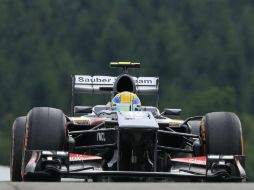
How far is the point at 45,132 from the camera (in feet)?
52.0

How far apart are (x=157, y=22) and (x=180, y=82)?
71.9ft

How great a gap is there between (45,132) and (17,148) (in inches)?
65.4

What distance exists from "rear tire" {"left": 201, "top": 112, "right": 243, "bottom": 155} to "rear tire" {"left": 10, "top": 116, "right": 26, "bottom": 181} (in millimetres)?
2663

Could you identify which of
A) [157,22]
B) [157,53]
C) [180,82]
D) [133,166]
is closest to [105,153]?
[133,166]

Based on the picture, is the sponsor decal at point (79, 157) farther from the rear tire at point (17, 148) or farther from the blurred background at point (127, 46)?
the blurred background at point (127, 46)

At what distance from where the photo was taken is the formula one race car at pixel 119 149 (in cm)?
1554

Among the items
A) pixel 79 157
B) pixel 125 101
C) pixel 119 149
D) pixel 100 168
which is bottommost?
pixel 100 168

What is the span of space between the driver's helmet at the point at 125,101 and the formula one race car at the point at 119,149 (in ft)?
2.16

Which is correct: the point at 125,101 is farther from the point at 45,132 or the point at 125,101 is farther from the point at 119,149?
the point at 45,132

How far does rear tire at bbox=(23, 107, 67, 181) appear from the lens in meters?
15.8
